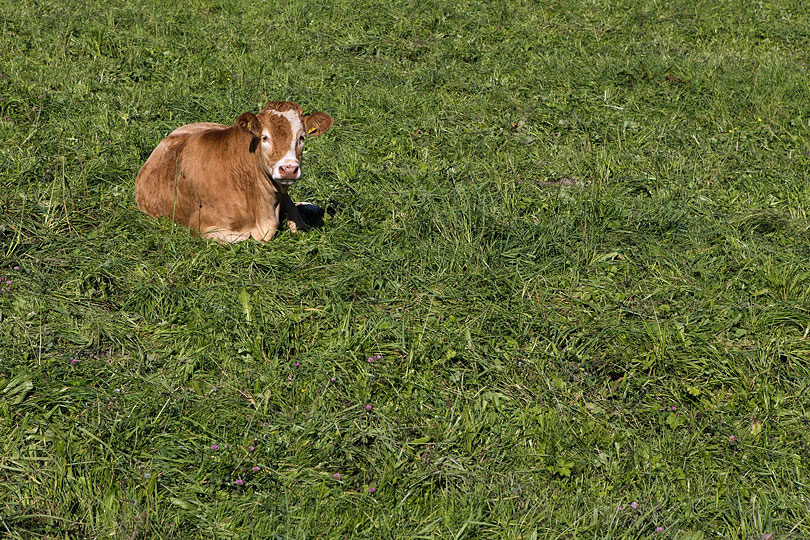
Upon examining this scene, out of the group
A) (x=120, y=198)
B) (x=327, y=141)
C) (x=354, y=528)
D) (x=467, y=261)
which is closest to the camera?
(x=354, y=528)

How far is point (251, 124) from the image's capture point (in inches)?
216

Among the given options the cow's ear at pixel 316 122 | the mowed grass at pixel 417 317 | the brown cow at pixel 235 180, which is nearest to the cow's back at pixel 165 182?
the brown cow at pixel 235 180

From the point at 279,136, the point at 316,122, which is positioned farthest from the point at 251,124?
the point at 316,122

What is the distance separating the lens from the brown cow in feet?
18.0

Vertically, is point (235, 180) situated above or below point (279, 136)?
below

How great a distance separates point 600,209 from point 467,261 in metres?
1.32

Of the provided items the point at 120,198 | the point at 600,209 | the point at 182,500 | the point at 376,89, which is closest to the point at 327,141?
the point at 376,89

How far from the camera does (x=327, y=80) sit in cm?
878

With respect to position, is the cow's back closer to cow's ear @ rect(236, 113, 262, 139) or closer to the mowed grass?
the mowed grass

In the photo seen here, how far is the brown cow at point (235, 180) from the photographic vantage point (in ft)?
18.0

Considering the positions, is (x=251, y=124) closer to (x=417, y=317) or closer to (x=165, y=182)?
(x=165, y=182)

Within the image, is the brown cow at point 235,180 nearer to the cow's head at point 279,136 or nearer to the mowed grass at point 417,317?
the cow's head at point 279,136

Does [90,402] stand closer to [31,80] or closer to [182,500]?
[182,500]

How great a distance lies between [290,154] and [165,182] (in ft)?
3.47
